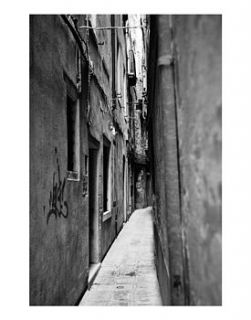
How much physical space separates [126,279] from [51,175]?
3.33 metres

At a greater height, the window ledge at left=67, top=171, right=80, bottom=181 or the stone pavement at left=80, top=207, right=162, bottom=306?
the window ledge at left=67, top=171, right=80, bottom=181

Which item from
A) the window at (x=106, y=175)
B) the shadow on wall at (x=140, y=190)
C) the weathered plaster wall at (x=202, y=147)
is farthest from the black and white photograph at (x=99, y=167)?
the shadow on wall at (x=140, y=190)

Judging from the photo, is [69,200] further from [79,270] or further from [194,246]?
[194,246]

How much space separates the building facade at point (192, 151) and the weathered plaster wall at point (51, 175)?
1116 millimetres

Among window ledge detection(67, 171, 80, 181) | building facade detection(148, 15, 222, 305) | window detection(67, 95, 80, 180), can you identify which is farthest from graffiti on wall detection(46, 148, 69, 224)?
building facade detection(148, 15, 222, 305)

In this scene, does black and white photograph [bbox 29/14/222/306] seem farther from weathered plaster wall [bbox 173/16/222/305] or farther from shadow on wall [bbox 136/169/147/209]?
shadow on wall [bbox 136/169/147/209]

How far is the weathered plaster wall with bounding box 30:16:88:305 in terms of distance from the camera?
3160mm

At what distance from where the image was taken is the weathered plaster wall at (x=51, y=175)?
3.16m

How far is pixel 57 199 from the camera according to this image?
3924 millimetres

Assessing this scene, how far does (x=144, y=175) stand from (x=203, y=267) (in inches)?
882

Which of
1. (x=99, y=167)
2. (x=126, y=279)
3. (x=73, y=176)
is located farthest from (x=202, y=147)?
(x=99, y=167)

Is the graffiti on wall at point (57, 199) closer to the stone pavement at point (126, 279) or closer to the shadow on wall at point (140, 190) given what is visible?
the stone pavement at point (126, 279)

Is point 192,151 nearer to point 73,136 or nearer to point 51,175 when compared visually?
point 51,175

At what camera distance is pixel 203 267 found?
2.11 m
